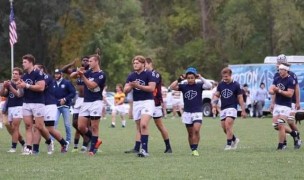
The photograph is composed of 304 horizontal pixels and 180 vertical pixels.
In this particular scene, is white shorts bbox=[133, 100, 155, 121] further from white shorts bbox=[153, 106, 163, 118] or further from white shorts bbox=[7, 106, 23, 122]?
white shorts bbox=[7, 106, 23, 122]

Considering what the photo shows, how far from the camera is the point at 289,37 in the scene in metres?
66.0

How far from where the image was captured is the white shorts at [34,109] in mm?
18564

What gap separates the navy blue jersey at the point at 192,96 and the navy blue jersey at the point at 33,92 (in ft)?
9.76

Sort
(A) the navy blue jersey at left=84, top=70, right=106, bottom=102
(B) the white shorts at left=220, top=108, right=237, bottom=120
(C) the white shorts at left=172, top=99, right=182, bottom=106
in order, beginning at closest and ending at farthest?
(A) the navy blue jersey at left=84, top=70, right=106, bottom=102 → (B) the white shorts at left=220, top=108, right=237, bottom=120 → (C) the white shorts at left=172, top=99, right=182, bottom=106

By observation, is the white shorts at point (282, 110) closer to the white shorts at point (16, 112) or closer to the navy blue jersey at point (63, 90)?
the navy blue jersey at point (63, 90)

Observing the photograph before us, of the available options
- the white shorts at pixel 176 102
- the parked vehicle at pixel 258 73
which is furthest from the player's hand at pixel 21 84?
the white shorts at pixel 176 102

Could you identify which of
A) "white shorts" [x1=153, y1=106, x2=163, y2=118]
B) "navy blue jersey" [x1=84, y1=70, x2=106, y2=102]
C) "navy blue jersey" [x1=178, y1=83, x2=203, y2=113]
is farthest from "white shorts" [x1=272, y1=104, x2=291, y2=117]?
"navy blue jersey" [x1=84, y1=70, x2=106, y2=102]

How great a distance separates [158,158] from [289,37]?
164ft

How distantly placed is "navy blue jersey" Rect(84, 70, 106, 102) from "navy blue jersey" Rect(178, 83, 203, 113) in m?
1.70

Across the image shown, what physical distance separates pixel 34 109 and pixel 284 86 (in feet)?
18.3

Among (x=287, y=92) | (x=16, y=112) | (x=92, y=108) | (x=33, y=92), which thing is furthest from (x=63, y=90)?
(x=287, y=92)

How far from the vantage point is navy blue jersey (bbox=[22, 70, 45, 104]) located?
730 inches

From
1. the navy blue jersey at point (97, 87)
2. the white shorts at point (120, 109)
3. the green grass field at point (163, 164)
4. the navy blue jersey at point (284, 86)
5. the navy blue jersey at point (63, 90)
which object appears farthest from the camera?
the white shorts at point (120, 109)

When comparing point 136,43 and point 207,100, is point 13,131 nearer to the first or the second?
point 207,100
